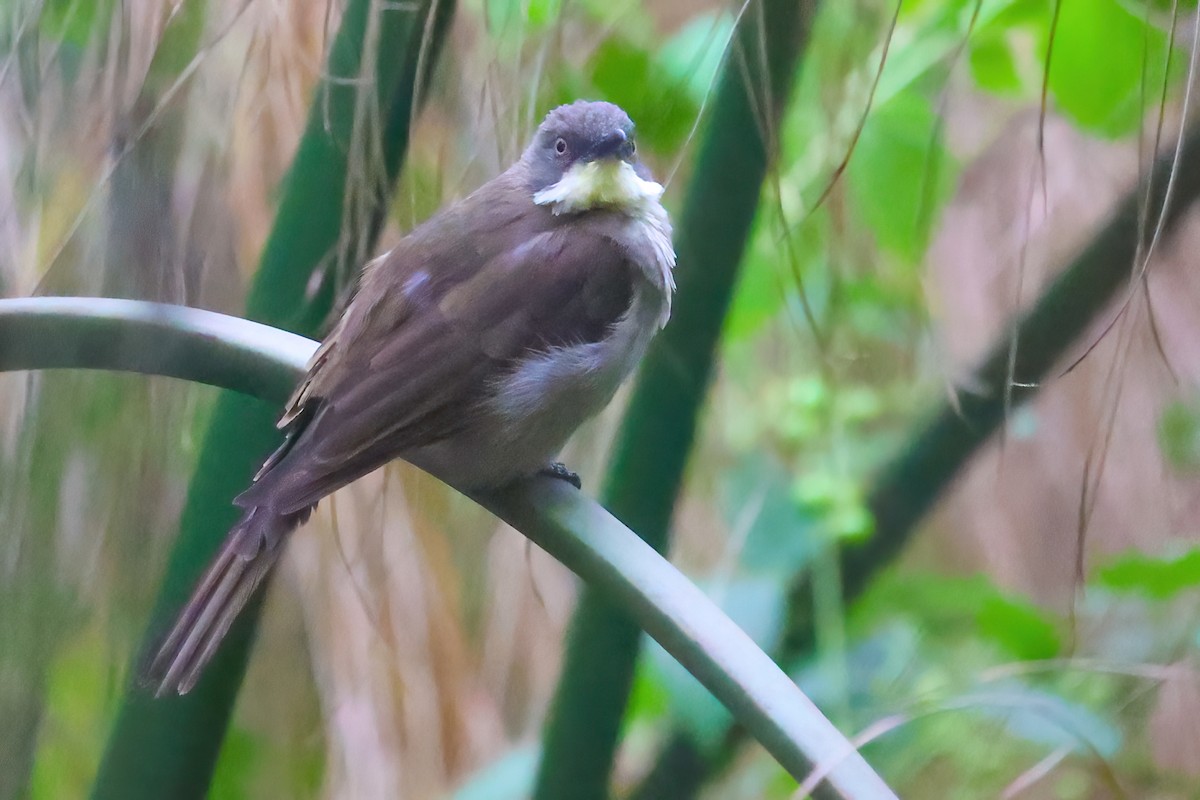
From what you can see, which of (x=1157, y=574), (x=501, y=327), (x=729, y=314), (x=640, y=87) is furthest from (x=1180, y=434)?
(x=501, y=327)

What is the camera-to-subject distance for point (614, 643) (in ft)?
3.65

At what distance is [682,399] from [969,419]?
323 mm

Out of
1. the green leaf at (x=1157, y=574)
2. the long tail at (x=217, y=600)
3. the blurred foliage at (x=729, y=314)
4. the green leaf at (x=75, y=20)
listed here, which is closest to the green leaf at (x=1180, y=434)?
the blurred foliage at (x=729, y=314)

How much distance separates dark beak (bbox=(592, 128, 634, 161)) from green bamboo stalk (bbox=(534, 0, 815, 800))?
20cm

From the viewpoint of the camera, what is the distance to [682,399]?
1.15 meters

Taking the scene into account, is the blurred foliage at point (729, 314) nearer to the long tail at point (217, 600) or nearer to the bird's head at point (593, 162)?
the bird's head at point (593, 162)

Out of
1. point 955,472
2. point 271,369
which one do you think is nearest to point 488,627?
point 955,472

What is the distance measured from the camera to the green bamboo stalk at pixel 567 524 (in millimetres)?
643

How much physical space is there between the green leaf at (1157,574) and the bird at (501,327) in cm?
55

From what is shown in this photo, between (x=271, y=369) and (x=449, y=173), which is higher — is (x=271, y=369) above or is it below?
below

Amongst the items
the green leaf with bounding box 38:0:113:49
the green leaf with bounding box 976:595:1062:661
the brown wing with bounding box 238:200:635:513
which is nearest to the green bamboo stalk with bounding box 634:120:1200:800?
the green leaf with bounding box 976:595:1062:661

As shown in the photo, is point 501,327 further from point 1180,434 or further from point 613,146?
point 1180,434

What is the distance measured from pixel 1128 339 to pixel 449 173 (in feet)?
2.90

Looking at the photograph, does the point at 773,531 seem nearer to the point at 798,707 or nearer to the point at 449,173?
the point at 449,173
